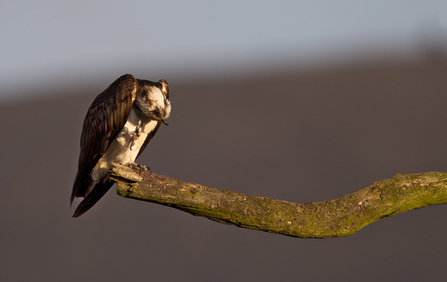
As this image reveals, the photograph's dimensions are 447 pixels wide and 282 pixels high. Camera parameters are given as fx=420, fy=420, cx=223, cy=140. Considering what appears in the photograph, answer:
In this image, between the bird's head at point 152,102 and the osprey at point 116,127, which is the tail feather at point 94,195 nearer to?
the osprey at point 116,127

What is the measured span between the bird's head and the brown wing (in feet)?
0.38

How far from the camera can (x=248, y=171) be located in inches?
737

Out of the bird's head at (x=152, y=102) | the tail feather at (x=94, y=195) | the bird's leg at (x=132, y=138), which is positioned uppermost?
the bird's head at (x=152, y=102)

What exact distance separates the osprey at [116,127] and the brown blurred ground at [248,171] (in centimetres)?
982

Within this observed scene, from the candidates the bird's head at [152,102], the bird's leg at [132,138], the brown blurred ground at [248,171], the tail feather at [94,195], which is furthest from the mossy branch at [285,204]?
the brown blurred ground at [248,171]

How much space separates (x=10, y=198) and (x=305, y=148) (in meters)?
13.8

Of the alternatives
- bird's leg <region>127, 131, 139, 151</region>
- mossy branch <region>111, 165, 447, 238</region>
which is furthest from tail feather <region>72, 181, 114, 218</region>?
mossy branch <region>111, 165, 447, 238</region>

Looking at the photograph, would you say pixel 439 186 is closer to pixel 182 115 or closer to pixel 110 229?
pixel 110 229

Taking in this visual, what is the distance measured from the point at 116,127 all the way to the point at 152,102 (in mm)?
562

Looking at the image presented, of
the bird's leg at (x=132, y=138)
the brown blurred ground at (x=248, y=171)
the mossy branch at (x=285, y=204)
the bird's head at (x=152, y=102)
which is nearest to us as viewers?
the mossy branch at (x=285, y=204)

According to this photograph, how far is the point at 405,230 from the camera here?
49.2 feet

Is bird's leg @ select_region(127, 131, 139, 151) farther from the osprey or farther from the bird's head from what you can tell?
the bird's head

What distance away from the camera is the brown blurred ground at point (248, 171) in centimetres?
1468

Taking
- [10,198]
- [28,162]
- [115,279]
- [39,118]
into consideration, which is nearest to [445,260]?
[115,279]
